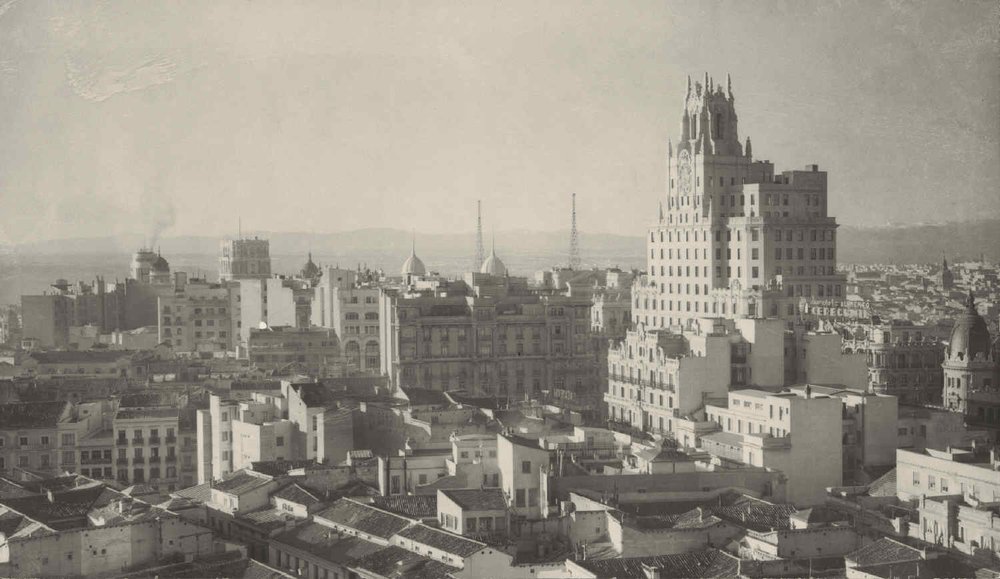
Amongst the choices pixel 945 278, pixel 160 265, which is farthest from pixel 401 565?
pixel 160 265

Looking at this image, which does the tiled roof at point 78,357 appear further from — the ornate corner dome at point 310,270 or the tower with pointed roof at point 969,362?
the tower with pointed roof at point 969,362

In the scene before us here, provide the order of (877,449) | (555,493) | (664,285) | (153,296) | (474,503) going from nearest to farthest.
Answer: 1. (474,503)
2. (555,493)
3. (877,449)
4. (664,285)
5. (153,296)

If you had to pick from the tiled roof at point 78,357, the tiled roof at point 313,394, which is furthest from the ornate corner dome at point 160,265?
the tiled roof at point 313,394

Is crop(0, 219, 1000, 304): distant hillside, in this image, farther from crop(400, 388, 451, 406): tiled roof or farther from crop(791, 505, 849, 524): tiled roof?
crop(791, 505, 849, 524): tiled roof

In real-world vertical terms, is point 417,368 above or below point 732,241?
below

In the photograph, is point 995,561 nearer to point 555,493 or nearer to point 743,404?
point 555,493

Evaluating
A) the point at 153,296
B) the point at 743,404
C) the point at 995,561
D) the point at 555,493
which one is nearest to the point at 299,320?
the point at 153,296
